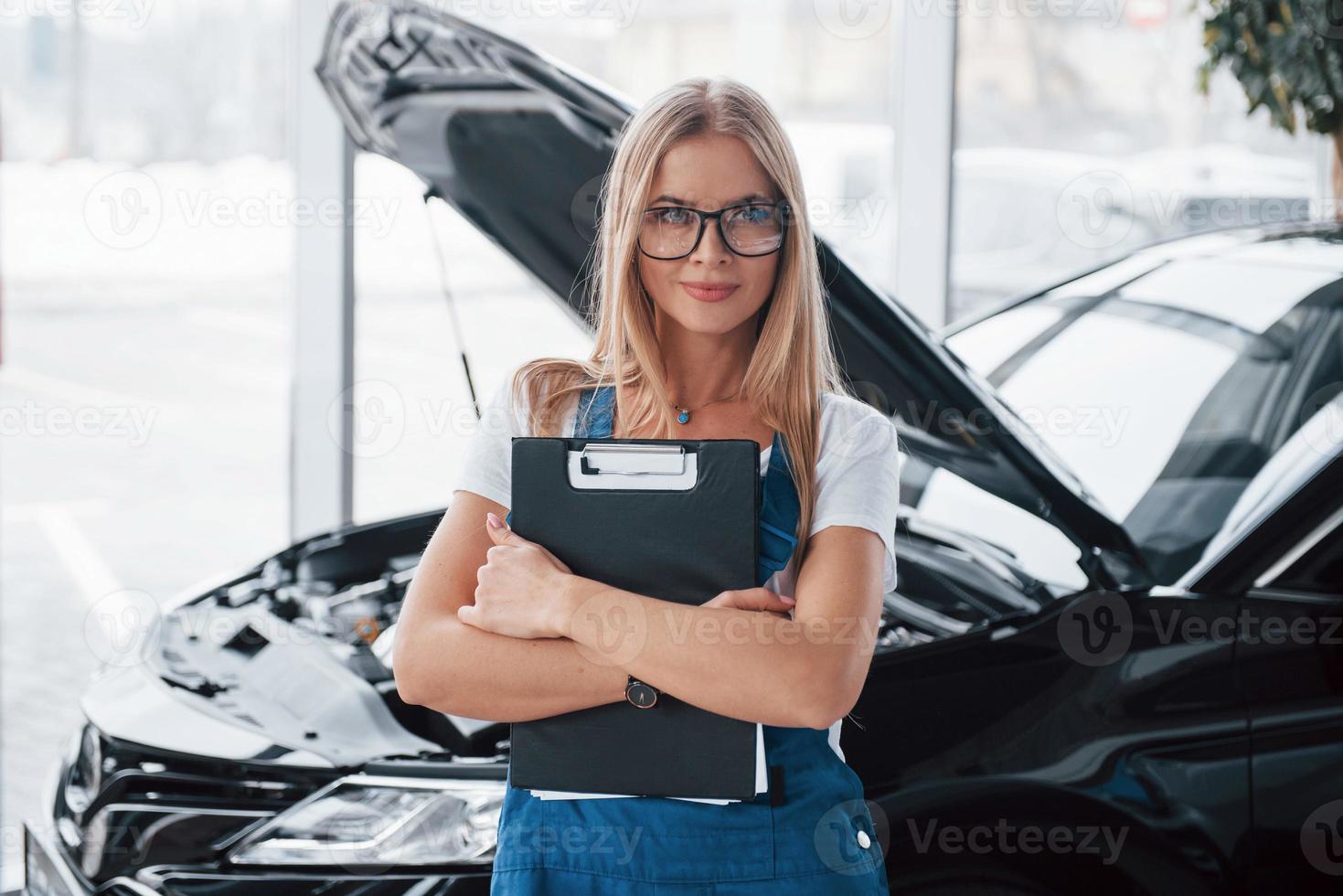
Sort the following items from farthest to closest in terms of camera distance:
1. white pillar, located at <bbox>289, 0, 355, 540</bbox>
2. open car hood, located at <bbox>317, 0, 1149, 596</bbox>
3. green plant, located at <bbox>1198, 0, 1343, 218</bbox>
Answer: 1. green plant, located at <bbox>1198, 0, 1343, 218</bbox>
2. white pillar, located at <bbox>289, 0, 355, 540</bbox>
3. open car hood, located at <bbox>317, 0, 1149, 596</bbox>

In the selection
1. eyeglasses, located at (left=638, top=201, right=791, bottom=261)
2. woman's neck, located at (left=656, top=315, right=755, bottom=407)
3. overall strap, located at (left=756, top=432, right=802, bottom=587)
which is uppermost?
eyeglasses, located at (left=638, top=201, right=791, bottom=261)

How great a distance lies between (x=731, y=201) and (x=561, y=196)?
2.12 ft

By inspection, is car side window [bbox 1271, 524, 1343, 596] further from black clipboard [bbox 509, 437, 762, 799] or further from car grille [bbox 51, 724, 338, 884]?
car grille [bbox 51, 724, 338, 884]

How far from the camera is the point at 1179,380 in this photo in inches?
88.2

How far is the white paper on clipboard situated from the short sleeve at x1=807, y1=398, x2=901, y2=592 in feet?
0.68

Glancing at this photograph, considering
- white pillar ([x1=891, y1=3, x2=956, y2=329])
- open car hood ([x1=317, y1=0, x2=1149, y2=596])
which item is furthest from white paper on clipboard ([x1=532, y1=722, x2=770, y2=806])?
white pillar ([x1=891, y1=3, x2=956, y2=329])

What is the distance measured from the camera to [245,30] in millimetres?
4047

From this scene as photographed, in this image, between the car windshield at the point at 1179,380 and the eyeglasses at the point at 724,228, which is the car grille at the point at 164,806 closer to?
the eyeglasses at the point at 724,228

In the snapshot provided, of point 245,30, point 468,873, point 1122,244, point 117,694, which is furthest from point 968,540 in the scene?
point 1122,244

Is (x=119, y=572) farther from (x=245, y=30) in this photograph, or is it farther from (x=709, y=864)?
(x=709, y=864)

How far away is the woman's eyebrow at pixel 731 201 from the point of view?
1.22 m

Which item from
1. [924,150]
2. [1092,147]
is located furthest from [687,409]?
[1092,147]

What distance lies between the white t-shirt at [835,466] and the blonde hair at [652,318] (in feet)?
0.05

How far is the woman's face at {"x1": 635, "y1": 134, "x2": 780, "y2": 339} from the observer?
122 cm
